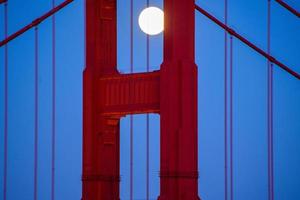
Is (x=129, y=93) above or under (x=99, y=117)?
above

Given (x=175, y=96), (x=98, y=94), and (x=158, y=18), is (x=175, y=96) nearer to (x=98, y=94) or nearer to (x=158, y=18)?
(x=98, y=94)

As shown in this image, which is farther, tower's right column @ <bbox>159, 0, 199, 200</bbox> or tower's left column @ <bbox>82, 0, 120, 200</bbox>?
tower's left column @ <bbox>82, 0, 120, 200</bbox>

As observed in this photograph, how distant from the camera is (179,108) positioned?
14609 mm

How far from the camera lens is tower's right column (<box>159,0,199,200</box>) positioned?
14.5 metres

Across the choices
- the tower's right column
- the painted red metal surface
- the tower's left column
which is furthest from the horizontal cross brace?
the tower's right column

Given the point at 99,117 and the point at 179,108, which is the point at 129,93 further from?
the point at 179,108

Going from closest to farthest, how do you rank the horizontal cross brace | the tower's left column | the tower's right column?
the tower's right column, the horizontal cross brace, the tower's left column

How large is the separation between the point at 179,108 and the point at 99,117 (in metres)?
1.82

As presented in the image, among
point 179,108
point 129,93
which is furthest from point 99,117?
point 179,108

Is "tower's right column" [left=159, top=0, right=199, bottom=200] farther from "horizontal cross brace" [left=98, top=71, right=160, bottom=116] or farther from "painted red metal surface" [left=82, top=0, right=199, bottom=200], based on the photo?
"horizontal cross brace" [left=98, top=71, right=160, bottom=116]

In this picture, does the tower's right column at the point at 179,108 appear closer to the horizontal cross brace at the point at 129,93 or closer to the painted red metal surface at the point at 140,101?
the painted red metal surface at the point at 140,101

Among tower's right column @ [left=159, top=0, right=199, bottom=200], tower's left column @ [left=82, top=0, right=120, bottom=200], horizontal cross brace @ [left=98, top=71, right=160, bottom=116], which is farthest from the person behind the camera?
tower's left column @ [left=82, top=0, right=120, bottom=200]

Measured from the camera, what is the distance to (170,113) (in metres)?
14.7

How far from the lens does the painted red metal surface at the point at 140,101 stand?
14.5m
